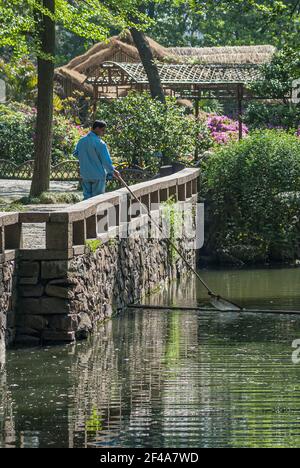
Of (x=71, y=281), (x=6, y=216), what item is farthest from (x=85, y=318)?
(x=6, y=216)

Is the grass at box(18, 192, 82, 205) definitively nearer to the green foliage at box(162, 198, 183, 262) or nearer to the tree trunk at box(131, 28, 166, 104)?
the green foliage at box(162, 198, 183, 262)

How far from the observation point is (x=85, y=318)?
56.2 feet

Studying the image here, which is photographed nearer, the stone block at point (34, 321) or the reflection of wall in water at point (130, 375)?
the reflection of wall in water at point (130, 375)

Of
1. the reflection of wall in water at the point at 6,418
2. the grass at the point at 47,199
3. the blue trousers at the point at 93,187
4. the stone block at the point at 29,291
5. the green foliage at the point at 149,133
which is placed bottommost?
the reflection of wall in water at the point at 6,418

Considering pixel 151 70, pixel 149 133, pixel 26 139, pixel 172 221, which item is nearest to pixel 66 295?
pixel 172 221

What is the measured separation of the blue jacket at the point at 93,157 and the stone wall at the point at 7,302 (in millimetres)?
3944

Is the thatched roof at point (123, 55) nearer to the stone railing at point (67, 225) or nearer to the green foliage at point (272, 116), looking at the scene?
the green foliage at point (272, 116)

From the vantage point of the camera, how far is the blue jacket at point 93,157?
20.0 metres

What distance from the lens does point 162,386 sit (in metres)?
14.0

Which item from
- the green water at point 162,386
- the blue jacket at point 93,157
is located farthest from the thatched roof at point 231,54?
the green water at point 162,386

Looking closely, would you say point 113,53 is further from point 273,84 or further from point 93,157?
point 93,157

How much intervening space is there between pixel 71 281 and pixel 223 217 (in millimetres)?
10641

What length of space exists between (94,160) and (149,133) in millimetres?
8819
